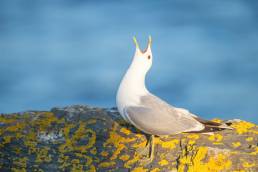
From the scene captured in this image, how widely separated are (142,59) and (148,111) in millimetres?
1023

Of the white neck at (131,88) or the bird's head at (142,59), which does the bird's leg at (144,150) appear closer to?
the white neck at (131,88)

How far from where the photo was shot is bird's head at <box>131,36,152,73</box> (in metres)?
9.39

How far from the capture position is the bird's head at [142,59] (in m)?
9.39

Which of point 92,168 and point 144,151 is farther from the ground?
point 144,151

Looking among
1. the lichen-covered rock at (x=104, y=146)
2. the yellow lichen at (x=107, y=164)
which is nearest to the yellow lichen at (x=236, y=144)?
the lichen-covered rock at (x=104, y=146)

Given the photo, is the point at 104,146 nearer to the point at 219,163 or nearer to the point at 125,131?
the point at 125,131

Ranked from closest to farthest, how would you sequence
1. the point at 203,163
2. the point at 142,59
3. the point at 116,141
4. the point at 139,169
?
the point at 203,163
the point at 139,169
the point at 116,141
the point at 142,59

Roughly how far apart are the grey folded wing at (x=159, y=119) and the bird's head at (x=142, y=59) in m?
0.68

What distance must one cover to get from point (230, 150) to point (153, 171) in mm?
1258

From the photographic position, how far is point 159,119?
8.77 m

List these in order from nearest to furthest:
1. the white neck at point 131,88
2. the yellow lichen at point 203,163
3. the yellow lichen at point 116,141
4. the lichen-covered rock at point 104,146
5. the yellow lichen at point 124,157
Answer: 1. the yellow lichen at point 203,163
2. the lichen-covered rock at point 104,146
3. the yellow lichen at point 124,157
4. the yellow lichen at point 116,141
5. the white neck at point 131,88

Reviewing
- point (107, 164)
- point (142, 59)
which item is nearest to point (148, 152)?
point (107, 164)

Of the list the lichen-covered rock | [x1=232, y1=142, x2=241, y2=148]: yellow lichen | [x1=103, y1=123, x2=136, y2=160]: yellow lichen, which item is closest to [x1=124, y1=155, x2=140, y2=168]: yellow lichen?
the lichen-covered rock

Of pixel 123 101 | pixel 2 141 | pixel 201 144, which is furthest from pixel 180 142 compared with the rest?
pixel 2 141
